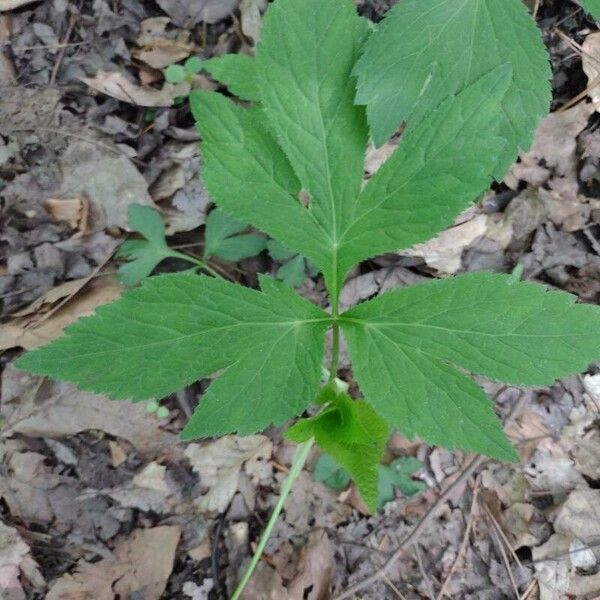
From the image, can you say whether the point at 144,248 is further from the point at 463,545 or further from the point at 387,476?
the point at 463,545

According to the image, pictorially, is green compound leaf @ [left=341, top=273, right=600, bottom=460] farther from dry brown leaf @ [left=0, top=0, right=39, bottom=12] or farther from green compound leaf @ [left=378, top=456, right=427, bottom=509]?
dry brown leaf @ [left=0, top=0, right=39, bottom=12]

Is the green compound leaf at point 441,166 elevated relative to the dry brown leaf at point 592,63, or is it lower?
elevated

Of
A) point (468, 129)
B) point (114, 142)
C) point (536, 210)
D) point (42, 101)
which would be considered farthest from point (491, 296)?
point (42, 101)

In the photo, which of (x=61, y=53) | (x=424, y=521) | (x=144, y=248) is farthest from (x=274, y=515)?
(x=61, y=53)

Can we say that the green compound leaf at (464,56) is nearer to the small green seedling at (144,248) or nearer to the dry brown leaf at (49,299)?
the small green seedling at (144,248)

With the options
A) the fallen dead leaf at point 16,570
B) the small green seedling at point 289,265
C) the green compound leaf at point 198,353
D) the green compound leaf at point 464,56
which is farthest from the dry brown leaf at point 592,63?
the fallen dead leaf at point 16,570

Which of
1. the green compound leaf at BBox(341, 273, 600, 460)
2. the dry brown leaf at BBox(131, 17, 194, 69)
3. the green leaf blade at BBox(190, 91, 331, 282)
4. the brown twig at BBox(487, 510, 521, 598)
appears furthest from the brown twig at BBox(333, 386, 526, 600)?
the dry brown leaf at BBox(131, 17, 194, 69)
